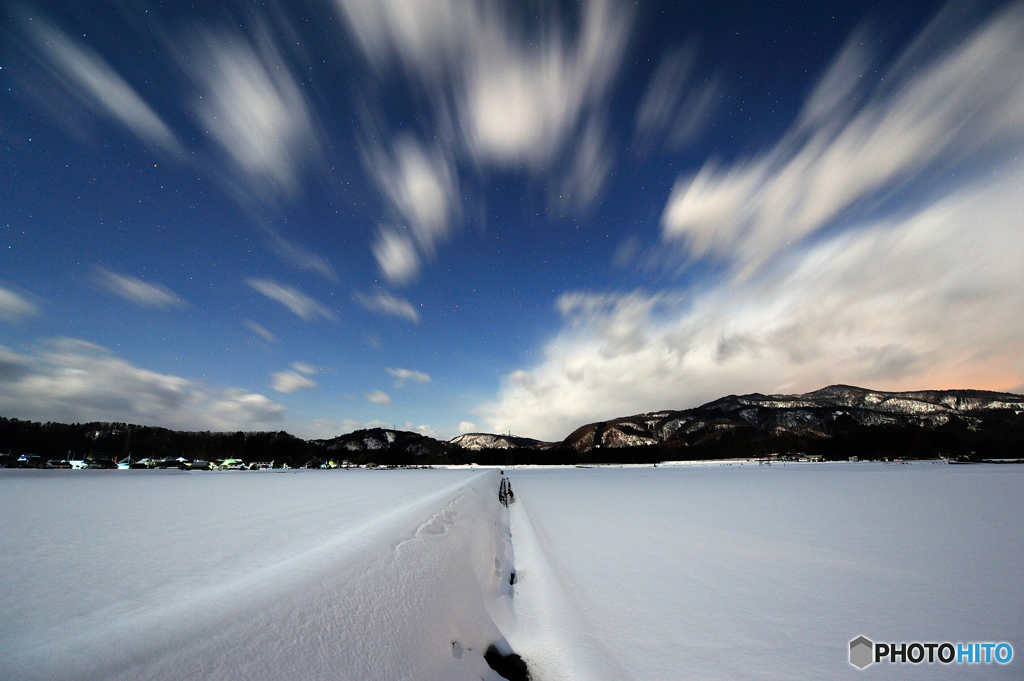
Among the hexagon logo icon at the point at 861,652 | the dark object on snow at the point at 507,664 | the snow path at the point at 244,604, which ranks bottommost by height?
the dark object on snow at the point at 507,664

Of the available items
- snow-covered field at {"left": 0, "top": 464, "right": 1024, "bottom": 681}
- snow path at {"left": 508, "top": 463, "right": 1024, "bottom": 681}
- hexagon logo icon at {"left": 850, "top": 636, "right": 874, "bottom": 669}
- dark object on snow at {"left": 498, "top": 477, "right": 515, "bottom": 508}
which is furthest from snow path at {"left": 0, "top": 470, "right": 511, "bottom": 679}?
dark object on snow at {"left": 498, "top": 477, "right": 515, "bottom": 508}

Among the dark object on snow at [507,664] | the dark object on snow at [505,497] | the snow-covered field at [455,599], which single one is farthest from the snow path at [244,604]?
the dark object on snow at [505,497]

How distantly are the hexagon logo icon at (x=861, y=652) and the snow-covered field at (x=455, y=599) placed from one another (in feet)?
0.45

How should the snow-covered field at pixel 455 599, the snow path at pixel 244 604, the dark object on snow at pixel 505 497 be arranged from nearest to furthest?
the snow path at pixel 244 604 < the snow-covered field at pixel 455 599 < the dark object on snow at pixel 505 497

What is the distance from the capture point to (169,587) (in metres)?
4.84

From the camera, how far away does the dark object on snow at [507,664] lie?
4.97m

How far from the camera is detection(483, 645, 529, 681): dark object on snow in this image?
497 centimetres

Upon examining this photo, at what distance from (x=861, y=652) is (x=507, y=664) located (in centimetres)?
490

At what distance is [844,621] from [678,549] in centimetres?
520

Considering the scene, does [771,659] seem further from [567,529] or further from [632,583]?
[567,529]

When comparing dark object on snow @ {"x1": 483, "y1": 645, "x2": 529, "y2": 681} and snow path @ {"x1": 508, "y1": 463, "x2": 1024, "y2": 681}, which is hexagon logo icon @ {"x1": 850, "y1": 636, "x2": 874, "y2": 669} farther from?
dark object on snow @ {"x1": 483, "y1": 645, "x2": 529, "y2": 681}

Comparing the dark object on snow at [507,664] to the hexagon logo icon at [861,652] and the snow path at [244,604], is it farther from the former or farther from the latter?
the hexagon logo icon at [861,652]

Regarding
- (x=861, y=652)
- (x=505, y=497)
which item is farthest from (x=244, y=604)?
(x=505, y=497)

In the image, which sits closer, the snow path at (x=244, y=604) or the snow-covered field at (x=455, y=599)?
the snow path at (x=244, y=604)
